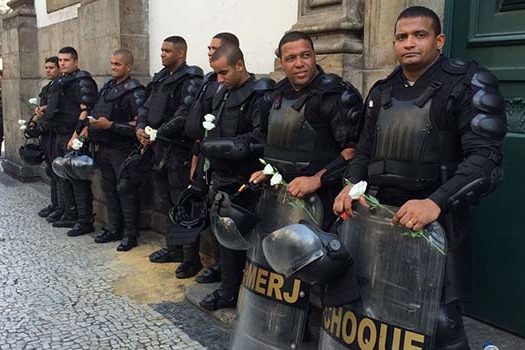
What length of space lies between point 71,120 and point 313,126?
426 centimetres

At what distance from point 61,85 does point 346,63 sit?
3.98 m

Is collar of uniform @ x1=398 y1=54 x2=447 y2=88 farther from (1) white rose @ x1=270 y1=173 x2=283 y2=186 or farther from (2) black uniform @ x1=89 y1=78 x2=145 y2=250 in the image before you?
(2) black uniform @ x1=89 y1=78 x2=145 y2=250

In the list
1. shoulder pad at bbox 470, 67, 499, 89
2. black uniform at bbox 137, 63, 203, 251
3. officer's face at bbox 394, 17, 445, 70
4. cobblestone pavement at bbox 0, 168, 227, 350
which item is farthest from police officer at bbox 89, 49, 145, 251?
shoulder pad at bbox 470, 67, 499, 89

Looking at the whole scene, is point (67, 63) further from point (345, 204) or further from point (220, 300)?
point (345, 204)

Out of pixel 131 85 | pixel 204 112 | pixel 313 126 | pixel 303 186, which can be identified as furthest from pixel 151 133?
pixel 303 186

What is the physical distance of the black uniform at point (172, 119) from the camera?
4.76 meters

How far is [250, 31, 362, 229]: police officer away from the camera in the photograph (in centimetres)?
311

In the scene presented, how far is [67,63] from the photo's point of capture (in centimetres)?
646

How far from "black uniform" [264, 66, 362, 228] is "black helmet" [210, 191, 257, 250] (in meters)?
0.34

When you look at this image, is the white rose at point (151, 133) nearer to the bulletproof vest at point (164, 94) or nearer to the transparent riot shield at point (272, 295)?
the bulletproof vest at point (164, 94)

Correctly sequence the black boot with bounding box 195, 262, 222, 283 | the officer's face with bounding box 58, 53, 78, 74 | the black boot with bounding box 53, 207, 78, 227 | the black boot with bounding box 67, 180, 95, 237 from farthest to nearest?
the black boot with bounding box 53, 207, 78, 227
the officer's face with bounding box 58, 53, 78, 74
the black boot with bounding box 67, 180, 95, 237
the black boot with bounding box 195, 262, 222, 283

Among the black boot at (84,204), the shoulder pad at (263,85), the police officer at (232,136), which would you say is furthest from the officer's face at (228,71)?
the black boot at (84,204)

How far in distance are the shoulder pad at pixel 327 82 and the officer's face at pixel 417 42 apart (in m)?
0.66

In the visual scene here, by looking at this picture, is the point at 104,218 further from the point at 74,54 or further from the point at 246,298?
the point at 246,298
